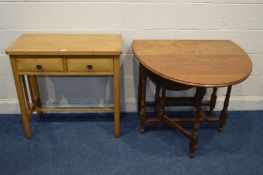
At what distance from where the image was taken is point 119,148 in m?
2.49

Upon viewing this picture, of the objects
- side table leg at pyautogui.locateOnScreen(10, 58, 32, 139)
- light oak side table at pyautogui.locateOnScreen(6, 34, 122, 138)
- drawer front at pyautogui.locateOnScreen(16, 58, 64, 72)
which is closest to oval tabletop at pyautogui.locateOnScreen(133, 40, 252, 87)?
light oak side table at pyautogui.locateOnScreen(6, 34, 122, 138)

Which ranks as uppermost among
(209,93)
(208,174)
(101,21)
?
(101,21)

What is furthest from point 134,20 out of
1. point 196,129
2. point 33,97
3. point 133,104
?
point 33,97

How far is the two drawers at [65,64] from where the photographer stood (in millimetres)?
2203

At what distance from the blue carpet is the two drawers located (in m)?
0.66

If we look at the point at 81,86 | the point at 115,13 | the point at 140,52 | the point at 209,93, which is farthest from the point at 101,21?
the point at 209,93

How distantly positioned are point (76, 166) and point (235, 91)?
1658 millimetres

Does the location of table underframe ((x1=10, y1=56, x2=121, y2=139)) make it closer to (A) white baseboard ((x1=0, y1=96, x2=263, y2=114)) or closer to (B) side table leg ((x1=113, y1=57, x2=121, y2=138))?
(B) side table leg ((x1=113, y1=57, x2=121, y2=138))

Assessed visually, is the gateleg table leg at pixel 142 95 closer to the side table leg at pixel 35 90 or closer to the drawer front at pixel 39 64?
the drawer front at pixel 39 64

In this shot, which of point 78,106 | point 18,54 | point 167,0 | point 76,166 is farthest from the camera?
point 78,106

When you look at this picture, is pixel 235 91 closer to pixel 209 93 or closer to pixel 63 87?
pixel 209 93

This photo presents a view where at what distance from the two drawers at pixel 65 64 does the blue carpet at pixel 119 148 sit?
2.16ft

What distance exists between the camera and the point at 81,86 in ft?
9.35

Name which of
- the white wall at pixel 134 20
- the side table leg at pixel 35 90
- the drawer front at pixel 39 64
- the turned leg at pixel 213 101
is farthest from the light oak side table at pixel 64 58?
the turned leg at pixel 213 101
